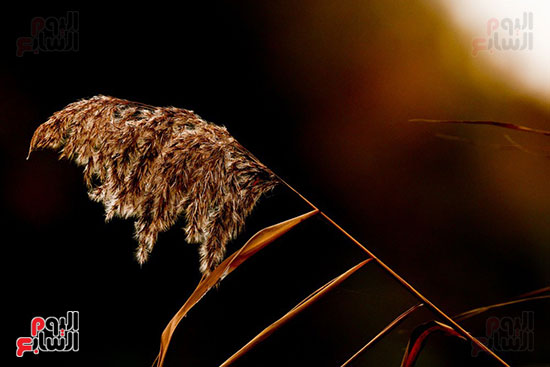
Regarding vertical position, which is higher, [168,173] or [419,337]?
[168,173]

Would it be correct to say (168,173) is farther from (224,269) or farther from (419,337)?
(419,337)

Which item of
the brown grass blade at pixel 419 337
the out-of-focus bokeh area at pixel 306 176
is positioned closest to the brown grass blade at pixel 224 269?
the brown grass blade at pixel 419 337

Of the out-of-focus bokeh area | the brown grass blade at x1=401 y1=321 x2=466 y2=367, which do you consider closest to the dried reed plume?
the brown grass blade at x1=401 y1=321 x2=466 y2=367

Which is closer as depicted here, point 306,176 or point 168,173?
point 168,173

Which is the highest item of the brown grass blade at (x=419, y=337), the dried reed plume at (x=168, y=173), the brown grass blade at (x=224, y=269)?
the dried reed plume at (x=168, y=173)

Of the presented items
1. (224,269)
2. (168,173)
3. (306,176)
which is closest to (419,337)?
(224,269)

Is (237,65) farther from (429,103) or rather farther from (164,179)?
(164,179)

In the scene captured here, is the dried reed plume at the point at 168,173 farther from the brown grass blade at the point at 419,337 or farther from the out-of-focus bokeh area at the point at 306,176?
the out-of-focus bokeh area at the point at 306,176

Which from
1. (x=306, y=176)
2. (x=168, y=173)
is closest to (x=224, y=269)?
(x=168, y=173)
